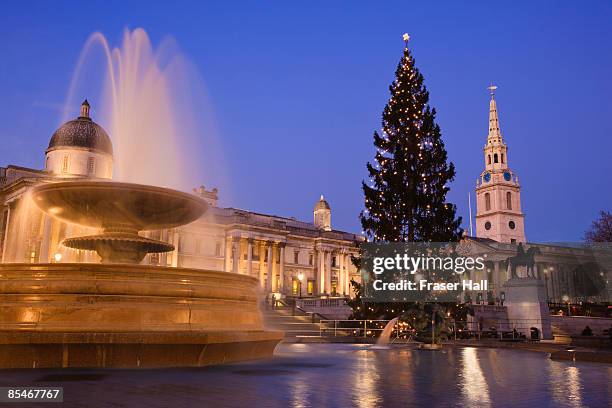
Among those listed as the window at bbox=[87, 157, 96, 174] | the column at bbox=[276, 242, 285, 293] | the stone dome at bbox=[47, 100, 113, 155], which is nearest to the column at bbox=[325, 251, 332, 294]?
the column at bbox=[276, 242, 285, 293]

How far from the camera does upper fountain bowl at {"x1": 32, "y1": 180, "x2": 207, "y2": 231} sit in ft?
39.1

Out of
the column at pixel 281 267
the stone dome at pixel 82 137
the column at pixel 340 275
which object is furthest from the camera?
the column at pixel 340 275

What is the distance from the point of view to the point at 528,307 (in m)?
27.3

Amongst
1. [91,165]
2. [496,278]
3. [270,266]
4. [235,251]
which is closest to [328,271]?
[270,266]

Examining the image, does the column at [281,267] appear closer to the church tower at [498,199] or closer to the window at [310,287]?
the window at [310,287]

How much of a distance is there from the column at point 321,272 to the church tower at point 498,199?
148ft

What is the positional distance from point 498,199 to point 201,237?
65904mm

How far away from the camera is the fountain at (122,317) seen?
8.34 m

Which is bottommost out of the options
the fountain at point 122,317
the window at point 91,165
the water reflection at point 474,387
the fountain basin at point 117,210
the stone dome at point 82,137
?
the water reflection at point 474,387

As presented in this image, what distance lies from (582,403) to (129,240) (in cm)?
1032

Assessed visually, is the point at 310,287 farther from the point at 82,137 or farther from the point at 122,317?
the point at 122,317

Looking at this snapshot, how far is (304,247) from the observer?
83188 millimetres

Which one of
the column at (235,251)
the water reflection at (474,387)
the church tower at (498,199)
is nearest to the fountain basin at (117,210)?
the water reflection at (474,387)

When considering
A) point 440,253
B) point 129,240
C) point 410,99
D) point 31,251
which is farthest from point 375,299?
point 31,251
